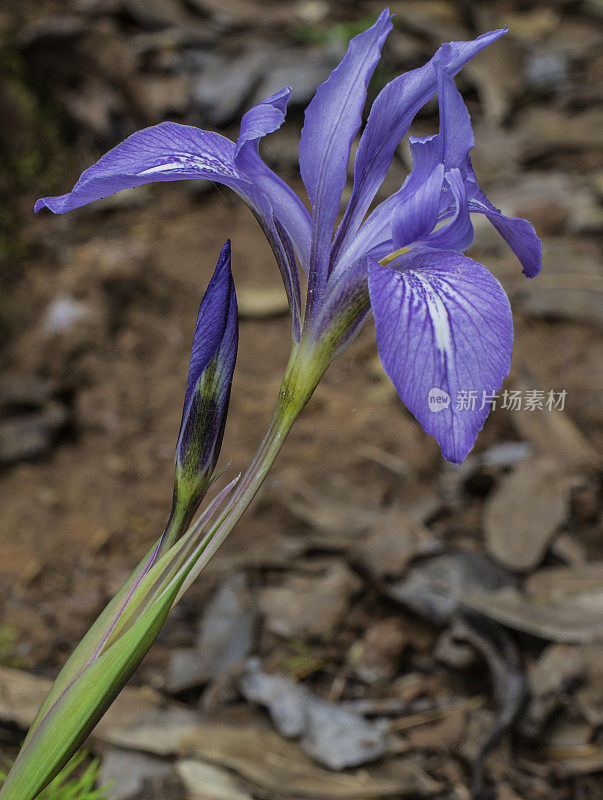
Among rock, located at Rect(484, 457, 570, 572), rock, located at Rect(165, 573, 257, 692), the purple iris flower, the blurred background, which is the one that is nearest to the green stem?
the purple iris flower

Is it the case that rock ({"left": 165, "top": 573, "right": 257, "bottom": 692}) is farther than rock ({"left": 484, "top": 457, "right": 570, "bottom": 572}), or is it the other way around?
rock ({"left": 484, "top": 457, "right": 570, "bottom": 572})

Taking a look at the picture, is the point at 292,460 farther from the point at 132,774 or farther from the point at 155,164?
the point at 155,164

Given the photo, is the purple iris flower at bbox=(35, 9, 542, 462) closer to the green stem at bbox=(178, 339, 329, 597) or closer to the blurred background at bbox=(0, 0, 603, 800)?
the green stem at bbox=(178, 339, 329, 597)

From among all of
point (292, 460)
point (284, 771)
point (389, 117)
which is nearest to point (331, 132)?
point (389, 117)

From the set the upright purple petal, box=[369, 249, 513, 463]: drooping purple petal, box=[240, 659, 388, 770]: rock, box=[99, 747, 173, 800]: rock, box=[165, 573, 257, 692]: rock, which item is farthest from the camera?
box=[165, 573, 257, 692]: rock

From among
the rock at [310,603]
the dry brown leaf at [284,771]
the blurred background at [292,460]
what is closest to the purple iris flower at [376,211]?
the blurred background at [292,460]
